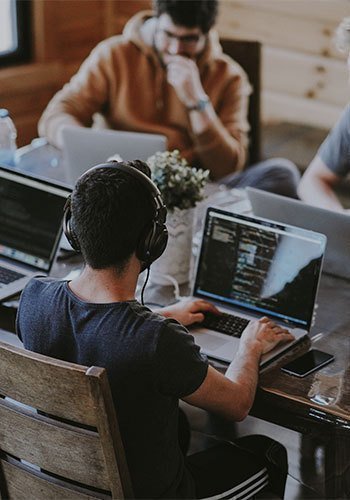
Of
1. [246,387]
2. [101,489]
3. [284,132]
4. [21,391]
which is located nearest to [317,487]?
[246,387]

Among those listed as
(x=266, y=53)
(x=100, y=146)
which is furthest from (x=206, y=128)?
(x=266, y=53)

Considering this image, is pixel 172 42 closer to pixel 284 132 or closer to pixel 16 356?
pixel 284 132

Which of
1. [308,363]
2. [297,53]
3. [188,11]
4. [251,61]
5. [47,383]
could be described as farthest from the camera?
[297,53]

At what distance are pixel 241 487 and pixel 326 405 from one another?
0.25 meters

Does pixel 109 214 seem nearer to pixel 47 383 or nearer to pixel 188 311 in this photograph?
pixel 47 383

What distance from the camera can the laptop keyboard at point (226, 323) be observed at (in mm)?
2148

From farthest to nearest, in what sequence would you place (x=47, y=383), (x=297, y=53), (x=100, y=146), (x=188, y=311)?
(x=297, y=53) → (x=100, y=146) → (x=188, y=311) → (x=47, y=383)

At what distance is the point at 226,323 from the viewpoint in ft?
7.14

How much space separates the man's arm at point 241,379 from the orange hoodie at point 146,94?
137cm

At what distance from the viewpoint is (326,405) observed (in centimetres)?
186

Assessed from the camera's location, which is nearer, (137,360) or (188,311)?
(137,360)

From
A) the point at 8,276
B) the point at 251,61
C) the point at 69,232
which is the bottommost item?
the point at 8,276

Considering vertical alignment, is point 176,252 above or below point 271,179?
above

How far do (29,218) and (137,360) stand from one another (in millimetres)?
894
